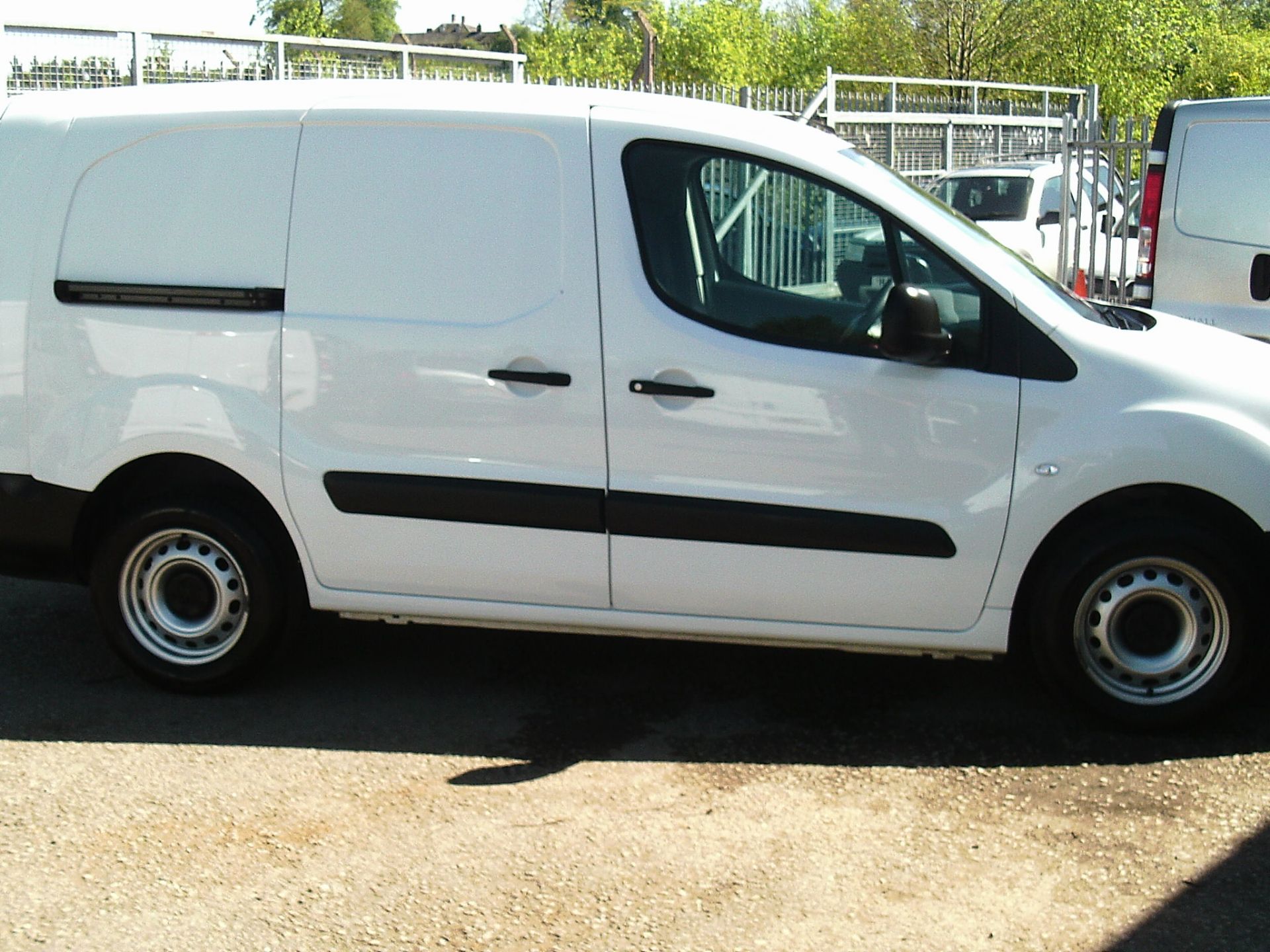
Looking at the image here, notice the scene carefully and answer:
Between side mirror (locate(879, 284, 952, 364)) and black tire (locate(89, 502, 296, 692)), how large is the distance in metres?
2.10

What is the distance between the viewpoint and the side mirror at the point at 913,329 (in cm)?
458

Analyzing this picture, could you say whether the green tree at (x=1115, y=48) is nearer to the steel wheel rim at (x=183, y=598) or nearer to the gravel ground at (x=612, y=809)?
the gravel ground at (x=612, y=809)

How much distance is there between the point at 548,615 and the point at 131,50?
35.7 feet

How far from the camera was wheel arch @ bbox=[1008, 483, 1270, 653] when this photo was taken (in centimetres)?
471

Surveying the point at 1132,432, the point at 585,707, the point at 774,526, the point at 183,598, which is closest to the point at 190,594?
the point at 183,598

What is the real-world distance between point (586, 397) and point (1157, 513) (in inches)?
69.7

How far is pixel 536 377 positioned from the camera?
190 inches

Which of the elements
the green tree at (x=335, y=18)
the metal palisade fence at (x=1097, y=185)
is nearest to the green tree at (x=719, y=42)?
the green tree at (x=335, y=18)

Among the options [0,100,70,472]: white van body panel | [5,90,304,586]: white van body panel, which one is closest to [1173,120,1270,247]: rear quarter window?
[5,90,304,586]: white van body panel

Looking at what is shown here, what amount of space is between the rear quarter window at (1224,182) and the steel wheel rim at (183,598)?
223 inches

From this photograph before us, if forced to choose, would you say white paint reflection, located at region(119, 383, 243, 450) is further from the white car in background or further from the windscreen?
the windscreen

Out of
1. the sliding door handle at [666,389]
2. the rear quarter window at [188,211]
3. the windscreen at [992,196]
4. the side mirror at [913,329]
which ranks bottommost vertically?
the windscreen at [992,196]

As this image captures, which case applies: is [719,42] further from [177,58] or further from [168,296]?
[168,296]

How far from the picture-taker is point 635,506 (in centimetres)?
482
